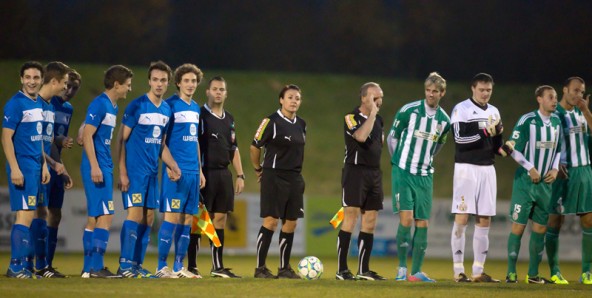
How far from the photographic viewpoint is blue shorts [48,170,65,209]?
10232mm

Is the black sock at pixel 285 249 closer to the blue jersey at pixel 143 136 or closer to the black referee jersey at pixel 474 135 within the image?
the blue jersey at pixel 143 136

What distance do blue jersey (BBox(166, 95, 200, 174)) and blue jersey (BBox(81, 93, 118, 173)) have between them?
0.72 m

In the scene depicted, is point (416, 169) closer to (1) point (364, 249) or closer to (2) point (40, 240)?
(1) point (364, 249)

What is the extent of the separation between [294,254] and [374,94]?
27.0 feet

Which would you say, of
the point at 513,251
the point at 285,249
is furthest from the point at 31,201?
the point at 513,251

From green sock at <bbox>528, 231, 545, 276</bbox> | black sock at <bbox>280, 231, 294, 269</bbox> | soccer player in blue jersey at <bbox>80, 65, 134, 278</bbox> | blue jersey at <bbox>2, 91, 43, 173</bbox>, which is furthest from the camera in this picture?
green sock at <bbox>528, 231, 545, 276</bbox>

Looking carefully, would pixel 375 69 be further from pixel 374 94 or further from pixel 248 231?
pixel 374 94

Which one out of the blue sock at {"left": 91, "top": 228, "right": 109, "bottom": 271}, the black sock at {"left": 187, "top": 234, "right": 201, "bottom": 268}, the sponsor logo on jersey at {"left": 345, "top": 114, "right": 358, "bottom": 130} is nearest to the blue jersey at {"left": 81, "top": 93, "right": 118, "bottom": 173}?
the blue sock at {"left": 91, "top": 228, "right": 109, "bottom": 271}

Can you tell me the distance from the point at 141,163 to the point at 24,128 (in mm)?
1242

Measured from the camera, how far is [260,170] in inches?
426

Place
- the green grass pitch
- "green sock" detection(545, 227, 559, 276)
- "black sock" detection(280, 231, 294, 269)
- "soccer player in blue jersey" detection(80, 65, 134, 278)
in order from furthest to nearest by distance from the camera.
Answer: "green sock" detection(545, 227, 559, 276) → "black sock" detection(280, 231, 294, 269) → "soccer player in blue jersey" detection(80, 65, 134, 278) → the green grass pitch

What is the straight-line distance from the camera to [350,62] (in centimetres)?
2742

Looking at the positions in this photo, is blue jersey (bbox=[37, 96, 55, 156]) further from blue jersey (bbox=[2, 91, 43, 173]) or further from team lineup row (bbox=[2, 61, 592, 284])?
blue jersey (bbox=[2, 91, 43, 173])

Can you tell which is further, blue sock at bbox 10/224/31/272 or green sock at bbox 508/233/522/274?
green sock at bbox 508/233/522/274
